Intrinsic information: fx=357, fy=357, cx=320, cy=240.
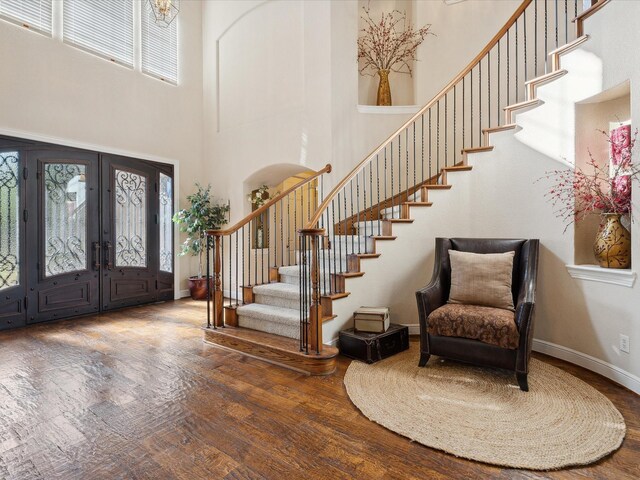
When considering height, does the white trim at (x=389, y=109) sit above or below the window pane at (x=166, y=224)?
above

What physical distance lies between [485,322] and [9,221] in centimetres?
549

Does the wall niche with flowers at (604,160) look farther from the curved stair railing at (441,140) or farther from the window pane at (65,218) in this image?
the window pane at (65,218)

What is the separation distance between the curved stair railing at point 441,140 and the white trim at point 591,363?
70.2 inches

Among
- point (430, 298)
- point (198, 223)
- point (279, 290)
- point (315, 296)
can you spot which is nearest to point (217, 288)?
point (279, 290)

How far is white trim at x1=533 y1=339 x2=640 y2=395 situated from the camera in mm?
2604

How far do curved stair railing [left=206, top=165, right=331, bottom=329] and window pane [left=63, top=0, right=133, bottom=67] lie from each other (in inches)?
130

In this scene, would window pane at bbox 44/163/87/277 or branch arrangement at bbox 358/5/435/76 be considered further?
branch arrangement at bbox 358/5/435/76

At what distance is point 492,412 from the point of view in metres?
2.29

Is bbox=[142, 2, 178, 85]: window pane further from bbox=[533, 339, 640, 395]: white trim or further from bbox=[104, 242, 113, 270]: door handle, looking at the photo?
bbox=[533, 339, 640, 395]: white trim

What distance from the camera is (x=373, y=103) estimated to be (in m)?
5.70

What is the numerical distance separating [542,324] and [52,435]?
3961 millimetres

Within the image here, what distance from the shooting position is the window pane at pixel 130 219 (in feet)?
18.2

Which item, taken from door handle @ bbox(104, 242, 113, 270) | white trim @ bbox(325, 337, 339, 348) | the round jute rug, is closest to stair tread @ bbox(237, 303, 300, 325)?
white trim @ bbox(325, 337, 339, 348)

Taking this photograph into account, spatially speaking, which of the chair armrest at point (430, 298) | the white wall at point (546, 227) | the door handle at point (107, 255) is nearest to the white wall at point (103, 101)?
the door handle at point (107, 255)
